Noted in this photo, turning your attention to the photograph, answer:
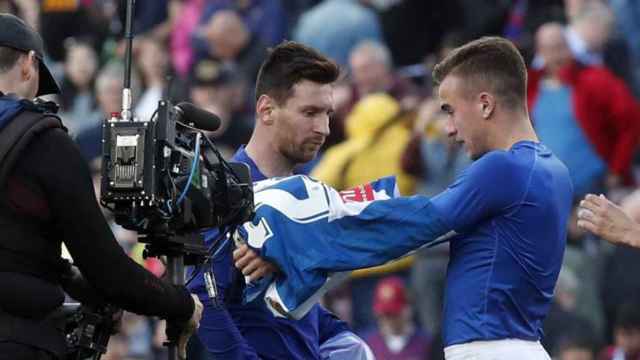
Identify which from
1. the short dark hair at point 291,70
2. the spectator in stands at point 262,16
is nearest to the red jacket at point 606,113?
the spectator in stands at point 262,16

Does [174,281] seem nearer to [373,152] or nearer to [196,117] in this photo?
[196,117]

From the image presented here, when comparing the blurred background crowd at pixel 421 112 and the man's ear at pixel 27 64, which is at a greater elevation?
the man's ear at pixel 27 64

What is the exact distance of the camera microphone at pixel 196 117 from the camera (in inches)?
288

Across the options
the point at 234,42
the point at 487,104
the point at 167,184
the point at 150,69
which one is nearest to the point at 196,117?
the point at 167,184

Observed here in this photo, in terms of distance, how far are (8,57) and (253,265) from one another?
124 centimetres

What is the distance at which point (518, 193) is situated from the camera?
7.48 metres

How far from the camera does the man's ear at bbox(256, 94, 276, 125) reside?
8.27 m

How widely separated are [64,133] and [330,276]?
125 cm

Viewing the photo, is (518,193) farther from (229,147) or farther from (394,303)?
(229,147)

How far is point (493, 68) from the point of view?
7641mm

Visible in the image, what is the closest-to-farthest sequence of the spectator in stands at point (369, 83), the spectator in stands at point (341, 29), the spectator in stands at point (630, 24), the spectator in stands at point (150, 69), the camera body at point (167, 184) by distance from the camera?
the camera body at point (167, 184) → the spectator in stands at point (630, 24) → the spectator in stands at point (369, 83) → the spectator in stands at point (341, 29) → the spectator in stands at point (150, 69)

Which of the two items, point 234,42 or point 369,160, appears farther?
point 234,42

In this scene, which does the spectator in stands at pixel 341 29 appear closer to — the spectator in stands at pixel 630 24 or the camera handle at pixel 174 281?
the spectator in stands at pixel 630 24

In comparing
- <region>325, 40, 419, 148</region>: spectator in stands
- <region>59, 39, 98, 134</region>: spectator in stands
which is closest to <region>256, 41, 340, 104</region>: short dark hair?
<region>325, 40, 419, 148</region>: spectator in stands
